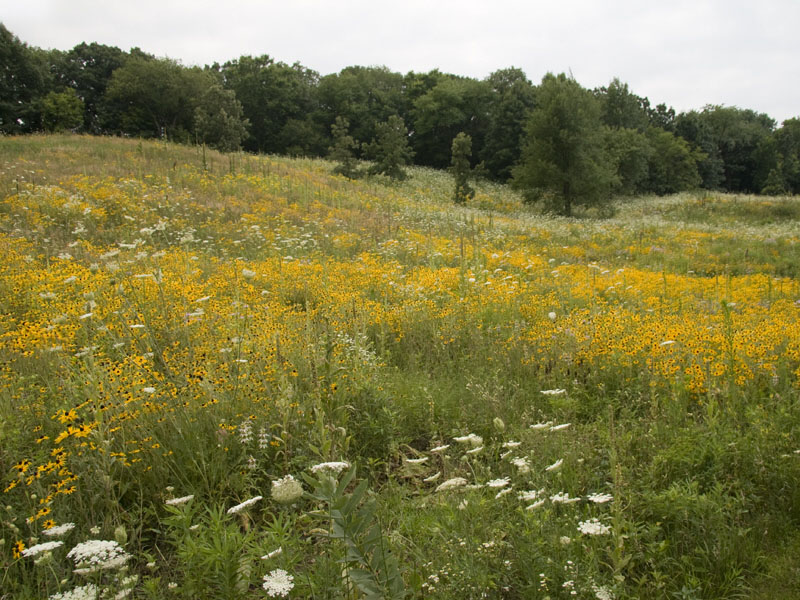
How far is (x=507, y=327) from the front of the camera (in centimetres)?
460

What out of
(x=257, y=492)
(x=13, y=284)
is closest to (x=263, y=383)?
(x=257, y=492)

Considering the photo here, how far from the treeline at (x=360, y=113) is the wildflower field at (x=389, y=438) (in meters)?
23.7

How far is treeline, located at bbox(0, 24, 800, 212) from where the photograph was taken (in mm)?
36438

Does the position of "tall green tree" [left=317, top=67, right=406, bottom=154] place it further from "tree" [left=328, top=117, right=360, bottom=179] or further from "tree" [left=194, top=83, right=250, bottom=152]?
"tree" [left=194, top=83, right=250, bottom=152]

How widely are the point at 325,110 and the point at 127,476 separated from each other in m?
56.6

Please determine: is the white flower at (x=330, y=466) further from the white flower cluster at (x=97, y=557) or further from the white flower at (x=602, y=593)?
the white flower at (x=602, y=593)

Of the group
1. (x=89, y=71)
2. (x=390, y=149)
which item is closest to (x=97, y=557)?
(x=390, y=149)

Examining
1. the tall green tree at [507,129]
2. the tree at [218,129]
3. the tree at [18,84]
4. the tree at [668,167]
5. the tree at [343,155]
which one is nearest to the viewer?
the tree at [343,155]

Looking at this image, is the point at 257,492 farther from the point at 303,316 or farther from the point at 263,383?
the point at 303,316

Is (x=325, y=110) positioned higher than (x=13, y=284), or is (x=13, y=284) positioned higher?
(x=325, y=110)

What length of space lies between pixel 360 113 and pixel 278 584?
55.0 m

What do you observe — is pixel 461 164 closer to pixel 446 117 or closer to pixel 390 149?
pixel 390 149

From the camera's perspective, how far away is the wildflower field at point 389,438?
178 cm

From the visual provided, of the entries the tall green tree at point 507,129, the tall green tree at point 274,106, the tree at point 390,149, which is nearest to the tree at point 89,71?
the tall green tree at point 274,106
